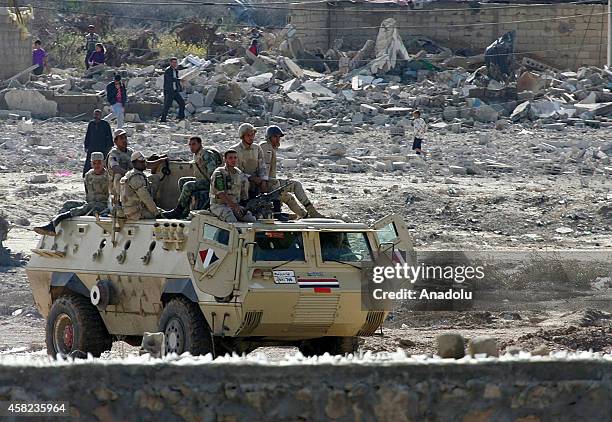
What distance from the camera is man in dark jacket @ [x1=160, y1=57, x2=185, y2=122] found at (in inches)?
1115

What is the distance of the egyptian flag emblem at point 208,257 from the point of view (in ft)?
38.0

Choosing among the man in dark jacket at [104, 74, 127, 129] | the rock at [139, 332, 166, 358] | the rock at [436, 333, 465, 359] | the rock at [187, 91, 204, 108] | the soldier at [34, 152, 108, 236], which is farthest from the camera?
the rock at [187, 91, 204, 108]

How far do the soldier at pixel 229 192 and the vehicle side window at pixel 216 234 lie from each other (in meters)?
0.16

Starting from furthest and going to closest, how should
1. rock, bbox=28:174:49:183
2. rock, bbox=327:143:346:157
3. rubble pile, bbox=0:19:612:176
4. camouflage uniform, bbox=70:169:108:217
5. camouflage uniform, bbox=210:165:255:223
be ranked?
rubble pile, bbox=0:19:612:176
rock, bbox=327:143:346:157
rock, bbox=28:174:49:183
camouflage uniform, bbox=70:169:108:217
camouflage uniform, bbox=210:165:255:223

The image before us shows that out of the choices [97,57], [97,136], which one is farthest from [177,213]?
[97,57]

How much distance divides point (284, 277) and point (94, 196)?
312cm

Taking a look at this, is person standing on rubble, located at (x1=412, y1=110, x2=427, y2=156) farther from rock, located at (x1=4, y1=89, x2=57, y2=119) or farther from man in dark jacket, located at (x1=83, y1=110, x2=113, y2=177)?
rock, located at (x1=4, y1=89, x2=57, y2=119)

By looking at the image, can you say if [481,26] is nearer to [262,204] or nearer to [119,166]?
[119,166]

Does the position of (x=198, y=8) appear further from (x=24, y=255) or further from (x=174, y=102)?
(x=24, y=255)

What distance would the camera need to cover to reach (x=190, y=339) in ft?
38.0

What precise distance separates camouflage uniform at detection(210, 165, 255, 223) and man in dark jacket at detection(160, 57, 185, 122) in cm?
1618

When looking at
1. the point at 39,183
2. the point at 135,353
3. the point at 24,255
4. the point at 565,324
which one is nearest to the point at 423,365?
the point at 135,353

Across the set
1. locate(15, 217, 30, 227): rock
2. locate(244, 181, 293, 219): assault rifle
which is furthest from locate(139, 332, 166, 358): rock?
locate(15, 217, 30, 227): rock

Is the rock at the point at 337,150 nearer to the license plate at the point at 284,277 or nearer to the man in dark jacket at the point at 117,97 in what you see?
the man in dark jacket at the point at 117,97
